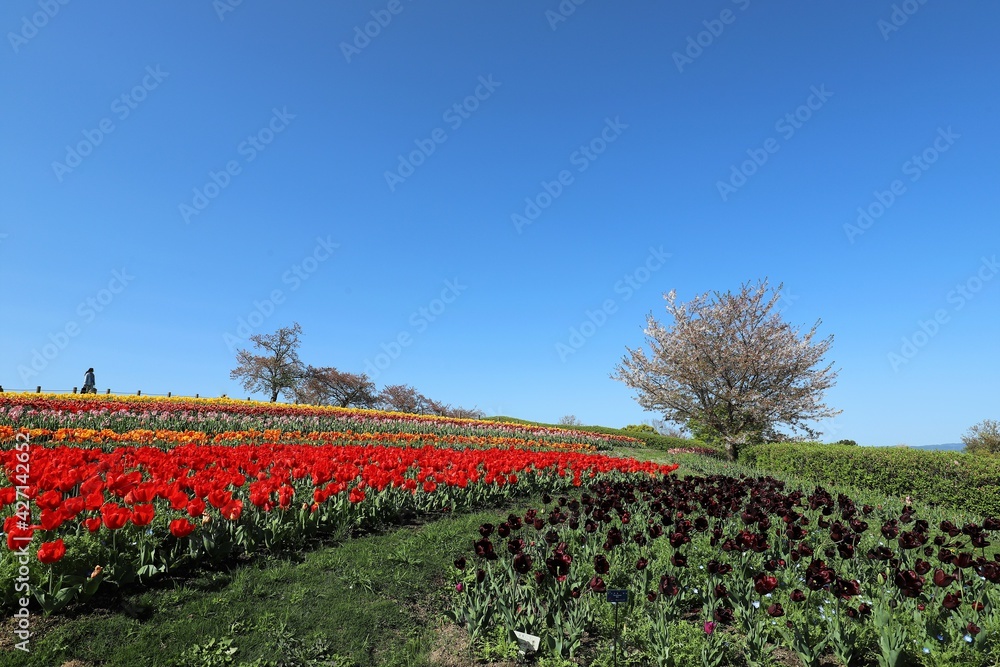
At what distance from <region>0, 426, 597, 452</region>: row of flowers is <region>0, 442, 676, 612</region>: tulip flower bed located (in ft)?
10.6

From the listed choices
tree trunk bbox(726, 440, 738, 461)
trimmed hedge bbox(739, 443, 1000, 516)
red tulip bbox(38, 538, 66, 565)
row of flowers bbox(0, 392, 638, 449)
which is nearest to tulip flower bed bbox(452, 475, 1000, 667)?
red tulip bbox(38, 538, 66, 565)

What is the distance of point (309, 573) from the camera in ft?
15.3

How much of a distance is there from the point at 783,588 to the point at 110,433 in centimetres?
1222

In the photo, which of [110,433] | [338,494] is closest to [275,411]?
[110,433]

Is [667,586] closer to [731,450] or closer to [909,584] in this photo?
[909,584]

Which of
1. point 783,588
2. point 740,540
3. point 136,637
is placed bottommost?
point 136,637

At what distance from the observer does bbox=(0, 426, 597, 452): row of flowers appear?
Result: 962 cm

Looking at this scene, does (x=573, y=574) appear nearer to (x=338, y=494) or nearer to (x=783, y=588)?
(x=783, y=588)

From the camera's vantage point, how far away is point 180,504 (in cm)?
429

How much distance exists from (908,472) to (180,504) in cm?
1434

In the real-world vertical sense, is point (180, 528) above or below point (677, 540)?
below

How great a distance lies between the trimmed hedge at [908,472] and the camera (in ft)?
34.4

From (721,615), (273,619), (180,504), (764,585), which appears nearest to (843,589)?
(764,585)

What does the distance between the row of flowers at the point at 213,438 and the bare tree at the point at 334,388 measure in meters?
39.1
